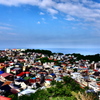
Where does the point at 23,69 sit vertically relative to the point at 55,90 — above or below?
below

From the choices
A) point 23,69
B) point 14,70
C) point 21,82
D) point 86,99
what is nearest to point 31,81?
point 21,82

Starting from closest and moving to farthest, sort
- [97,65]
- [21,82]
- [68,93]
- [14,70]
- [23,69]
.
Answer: [68,93] < [21,82] < [14,70] < [23,69] < [97,65]

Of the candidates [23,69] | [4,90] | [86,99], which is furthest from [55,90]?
[23,69]

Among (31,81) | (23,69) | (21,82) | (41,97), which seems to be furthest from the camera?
(23,69)

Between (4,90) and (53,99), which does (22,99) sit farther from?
(4,90)

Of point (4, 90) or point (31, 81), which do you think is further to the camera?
point (31, 81)

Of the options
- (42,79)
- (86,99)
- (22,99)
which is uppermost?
(86,99)

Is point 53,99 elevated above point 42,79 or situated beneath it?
elevated above

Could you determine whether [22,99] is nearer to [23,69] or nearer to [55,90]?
[55,90]

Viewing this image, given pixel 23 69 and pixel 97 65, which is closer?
pixel 23 69
